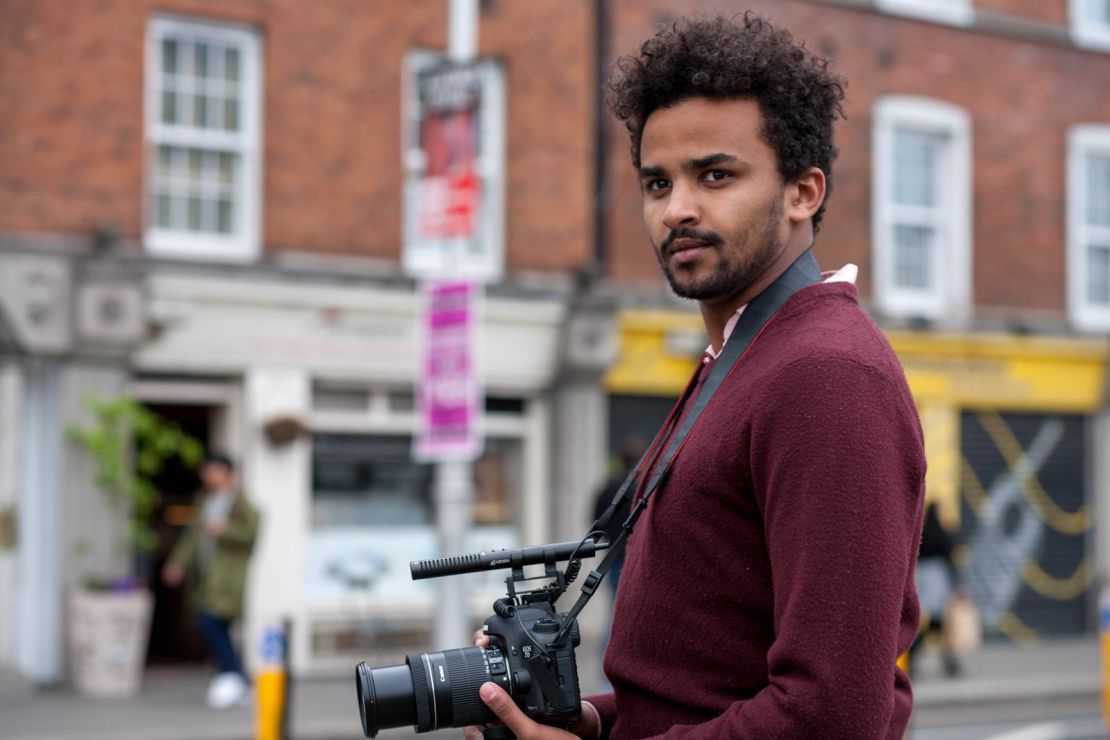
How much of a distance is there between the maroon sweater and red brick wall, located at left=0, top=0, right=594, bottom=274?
12791 millimetres

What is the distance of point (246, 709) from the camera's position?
497 inches

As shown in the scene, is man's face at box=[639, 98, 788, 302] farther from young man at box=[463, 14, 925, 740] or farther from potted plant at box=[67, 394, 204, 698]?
potted plant at box=[67, 394, 204, 698]

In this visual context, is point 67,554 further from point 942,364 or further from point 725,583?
point 725,583

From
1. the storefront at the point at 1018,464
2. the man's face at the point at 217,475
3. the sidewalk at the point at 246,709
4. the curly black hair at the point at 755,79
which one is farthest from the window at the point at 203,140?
the curly black hair at the point at 755,79

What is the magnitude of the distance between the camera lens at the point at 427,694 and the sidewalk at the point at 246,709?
903 cm

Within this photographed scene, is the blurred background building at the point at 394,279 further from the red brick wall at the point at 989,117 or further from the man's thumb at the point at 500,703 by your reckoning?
the man's thumb at the point at 500,703

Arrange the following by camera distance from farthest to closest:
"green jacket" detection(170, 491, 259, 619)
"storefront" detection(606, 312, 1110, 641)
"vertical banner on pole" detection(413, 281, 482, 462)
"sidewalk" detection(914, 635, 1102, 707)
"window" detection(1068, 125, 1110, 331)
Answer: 1. "window" detection(1068, 125, 1110, 331)
2. "storefront" detection(606, 312, 1110, 641)
3. "sidewalk" detection(914, 635, 1102, 707)
4. "green jacket" detection(170, 491, 259, 619)
5. "vertical banner on pole" detection(413, 281, 482, 462)

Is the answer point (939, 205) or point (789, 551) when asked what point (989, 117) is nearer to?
point (939, 205)

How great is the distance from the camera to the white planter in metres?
13.4

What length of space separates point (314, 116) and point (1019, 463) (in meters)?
10.2

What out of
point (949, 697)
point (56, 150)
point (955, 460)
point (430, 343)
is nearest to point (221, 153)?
point (56, 150)

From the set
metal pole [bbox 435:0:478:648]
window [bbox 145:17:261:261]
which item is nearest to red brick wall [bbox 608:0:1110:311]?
window [bbox 145:17:261:261]

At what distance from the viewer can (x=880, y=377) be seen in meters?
1.89

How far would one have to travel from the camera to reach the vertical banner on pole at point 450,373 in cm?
1200
